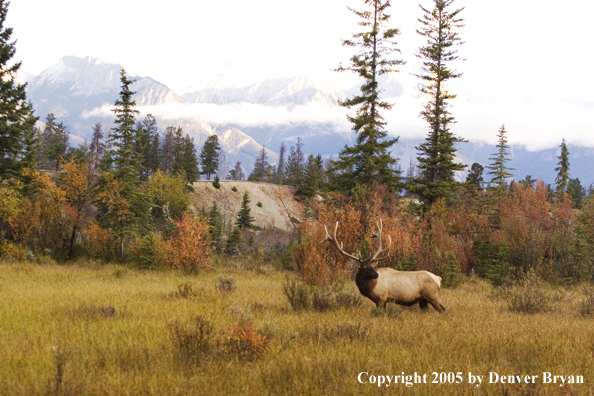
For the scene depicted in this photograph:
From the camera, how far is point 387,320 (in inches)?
270

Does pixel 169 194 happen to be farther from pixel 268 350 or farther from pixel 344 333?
pixel 268 350

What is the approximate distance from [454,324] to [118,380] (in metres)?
5.42

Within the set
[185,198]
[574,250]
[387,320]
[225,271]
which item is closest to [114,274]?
[225,271]

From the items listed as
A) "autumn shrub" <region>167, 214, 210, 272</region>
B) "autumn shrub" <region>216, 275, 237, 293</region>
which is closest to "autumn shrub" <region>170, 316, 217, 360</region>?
"autumn shrub" <region>216, 275, 237, 293</region>

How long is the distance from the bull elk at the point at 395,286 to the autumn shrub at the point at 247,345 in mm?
3653

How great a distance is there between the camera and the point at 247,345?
466cm

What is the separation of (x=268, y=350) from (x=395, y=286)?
423 cm

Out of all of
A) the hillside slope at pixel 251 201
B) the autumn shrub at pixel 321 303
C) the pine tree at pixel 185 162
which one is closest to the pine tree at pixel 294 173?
the hillside slope at pixel 251 201

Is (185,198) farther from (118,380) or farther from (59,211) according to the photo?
(118,380)

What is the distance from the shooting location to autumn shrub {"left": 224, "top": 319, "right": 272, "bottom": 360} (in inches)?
181

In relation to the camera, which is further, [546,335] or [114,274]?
[114,274]

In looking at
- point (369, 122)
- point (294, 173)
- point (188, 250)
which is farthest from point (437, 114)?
point (294, 173)

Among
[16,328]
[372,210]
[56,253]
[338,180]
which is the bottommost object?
[56,253]

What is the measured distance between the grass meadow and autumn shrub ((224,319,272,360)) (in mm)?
14
